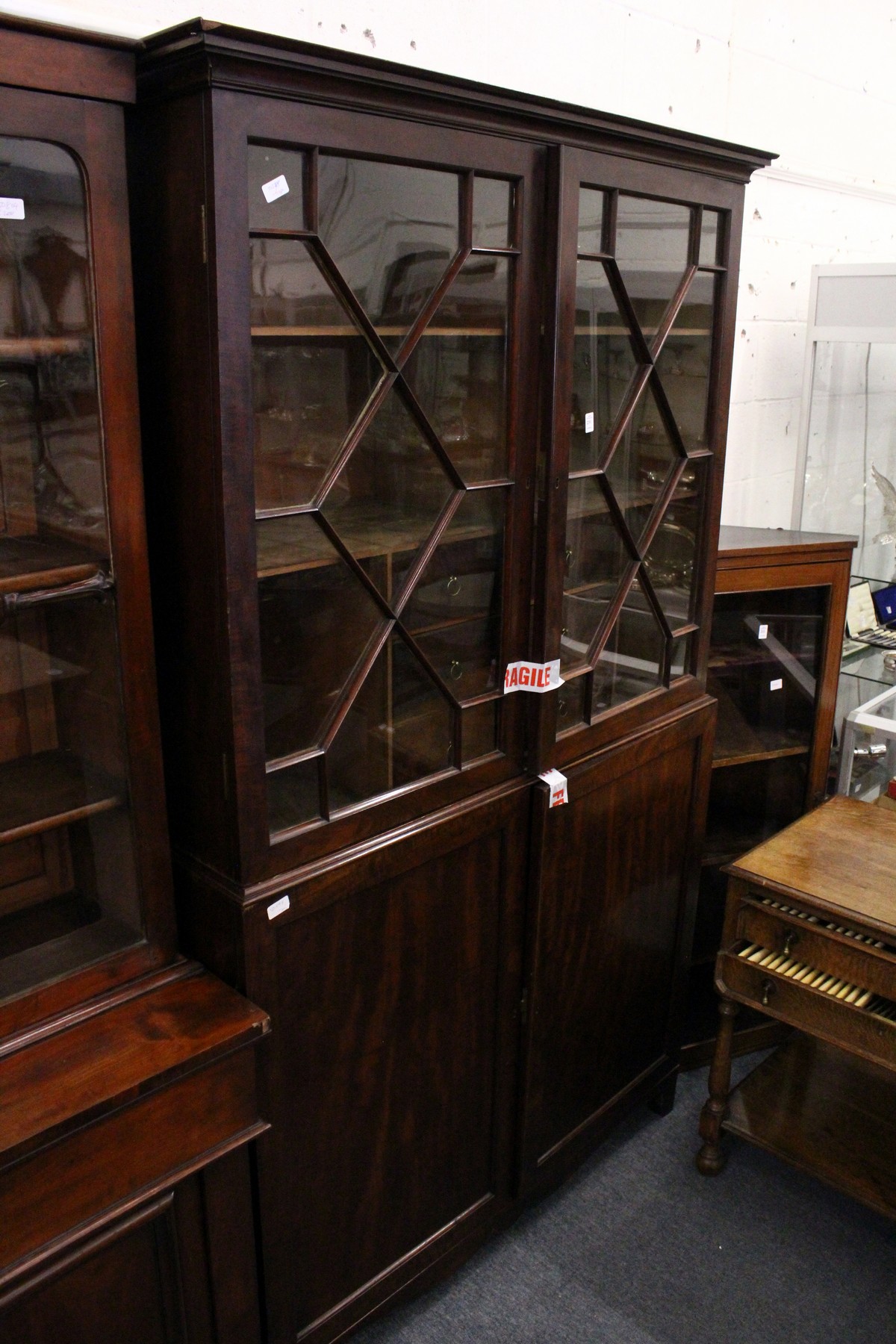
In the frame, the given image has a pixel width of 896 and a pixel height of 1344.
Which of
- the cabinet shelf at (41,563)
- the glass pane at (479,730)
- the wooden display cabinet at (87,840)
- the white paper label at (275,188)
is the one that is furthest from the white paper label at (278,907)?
the white paper label at (275,188)

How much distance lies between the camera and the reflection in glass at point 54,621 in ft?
3.67

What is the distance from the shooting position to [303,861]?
1.41 meters

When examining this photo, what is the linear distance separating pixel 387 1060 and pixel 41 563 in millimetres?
885

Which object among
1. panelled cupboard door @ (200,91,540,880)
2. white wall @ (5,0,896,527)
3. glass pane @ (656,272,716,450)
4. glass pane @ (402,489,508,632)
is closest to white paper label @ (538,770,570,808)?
panelled cupboard door @ (200,91,540,880)

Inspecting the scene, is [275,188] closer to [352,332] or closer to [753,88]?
[352,332]

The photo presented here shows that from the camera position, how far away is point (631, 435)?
1765 mm

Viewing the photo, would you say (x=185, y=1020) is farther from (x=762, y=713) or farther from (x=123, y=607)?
(x=762, y=713)

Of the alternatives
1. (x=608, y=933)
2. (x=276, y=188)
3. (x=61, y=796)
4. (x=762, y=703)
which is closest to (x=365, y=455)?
(x=276, y=188)

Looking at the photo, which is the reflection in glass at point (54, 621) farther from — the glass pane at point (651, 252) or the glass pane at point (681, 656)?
the glass pane at point (681, 656)

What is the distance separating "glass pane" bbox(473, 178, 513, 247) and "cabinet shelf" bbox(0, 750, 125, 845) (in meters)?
0.83

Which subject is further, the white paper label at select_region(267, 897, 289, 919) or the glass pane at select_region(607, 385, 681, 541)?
the glass pane at select_region(607, 385, 681, 541)

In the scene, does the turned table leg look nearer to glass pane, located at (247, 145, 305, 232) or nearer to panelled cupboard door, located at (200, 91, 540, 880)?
panelled cupboard door, located at (200, 91, 540, 880)

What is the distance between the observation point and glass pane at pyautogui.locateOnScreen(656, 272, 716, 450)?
178 centimetres

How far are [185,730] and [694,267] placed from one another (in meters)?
1.10
